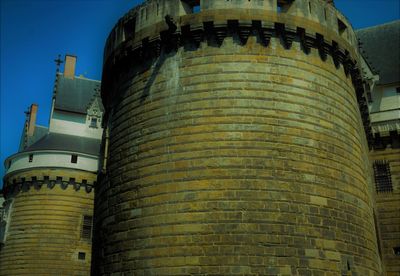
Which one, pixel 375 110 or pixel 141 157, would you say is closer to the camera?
pixel 141 157

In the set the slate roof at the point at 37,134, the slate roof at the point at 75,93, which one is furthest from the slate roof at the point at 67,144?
the slate roof at the point at 37,134

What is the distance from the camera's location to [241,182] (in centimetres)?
1177

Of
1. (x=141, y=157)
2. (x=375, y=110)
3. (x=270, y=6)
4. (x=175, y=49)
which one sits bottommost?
(x=141, y=157)

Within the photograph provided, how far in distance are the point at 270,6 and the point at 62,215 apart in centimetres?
1976

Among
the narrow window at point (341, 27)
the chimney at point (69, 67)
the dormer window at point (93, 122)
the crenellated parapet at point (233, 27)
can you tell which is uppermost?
the chimney at point (69, 67)

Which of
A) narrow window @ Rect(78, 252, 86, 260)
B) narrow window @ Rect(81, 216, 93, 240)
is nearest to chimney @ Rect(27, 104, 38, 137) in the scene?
narrow window @ Rect(81, 216, 93, 240)

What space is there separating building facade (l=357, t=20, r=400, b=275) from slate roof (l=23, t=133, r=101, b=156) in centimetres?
1804

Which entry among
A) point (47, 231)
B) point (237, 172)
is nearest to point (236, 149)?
point (237, 172)

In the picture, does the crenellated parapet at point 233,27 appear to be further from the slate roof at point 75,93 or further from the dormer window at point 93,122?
the slate roof at point 75,93

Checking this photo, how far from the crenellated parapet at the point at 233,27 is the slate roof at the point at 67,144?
16820 mm

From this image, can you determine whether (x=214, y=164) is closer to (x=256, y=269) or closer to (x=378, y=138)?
(x=256, y=269)

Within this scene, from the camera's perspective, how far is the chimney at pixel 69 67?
125ft

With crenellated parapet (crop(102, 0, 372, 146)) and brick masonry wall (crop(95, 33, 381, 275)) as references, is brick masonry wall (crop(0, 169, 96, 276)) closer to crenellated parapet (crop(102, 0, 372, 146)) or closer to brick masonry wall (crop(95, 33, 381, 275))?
brick masonry wall (crop(95, 33, 381, 275))

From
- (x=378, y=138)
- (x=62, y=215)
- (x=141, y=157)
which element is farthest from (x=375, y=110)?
(x=62, y=215)
